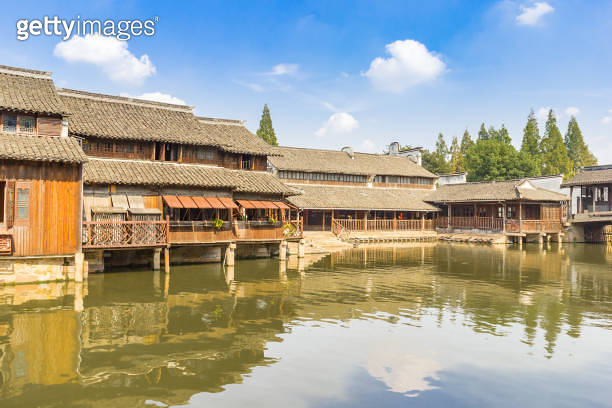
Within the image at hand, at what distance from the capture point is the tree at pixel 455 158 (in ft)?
277

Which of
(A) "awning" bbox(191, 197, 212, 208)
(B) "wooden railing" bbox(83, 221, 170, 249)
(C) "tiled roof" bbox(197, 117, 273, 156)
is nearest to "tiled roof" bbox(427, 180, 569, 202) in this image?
(C) "tiled roof" bbox(197, 117, 273, 156)

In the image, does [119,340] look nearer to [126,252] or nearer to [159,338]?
[159,338]

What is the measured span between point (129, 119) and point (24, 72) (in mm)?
5591

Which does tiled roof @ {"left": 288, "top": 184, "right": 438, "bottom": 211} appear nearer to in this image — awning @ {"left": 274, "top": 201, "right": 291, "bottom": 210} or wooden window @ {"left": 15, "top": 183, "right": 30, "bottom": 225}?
awning @ {"left": 274, "top": 201, "right": 291, "bottom": 210}

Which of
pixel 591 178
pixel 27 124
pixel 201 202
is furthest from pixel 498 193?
pixel 27 124

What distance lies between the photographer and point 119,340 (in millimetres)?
11305

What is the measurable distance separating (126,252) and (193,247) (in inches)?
141

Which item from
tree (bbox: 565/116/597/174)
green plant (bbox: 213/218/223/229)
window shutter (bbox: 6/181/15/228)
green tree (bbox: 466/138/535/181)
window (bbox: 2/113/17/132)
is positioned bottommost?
green plant (bbox: 213/218/223/229)

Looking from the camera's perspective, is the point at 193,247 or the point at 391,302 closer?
the point at 391,302

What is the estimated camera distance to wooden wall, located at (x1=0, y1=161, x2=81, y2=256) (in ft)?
55.5

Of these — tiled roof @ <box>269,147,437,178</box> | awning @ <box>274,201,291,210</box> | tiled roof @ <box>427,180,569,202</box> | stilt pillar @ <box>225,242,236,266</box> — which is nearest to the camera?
stilt pillar @ <box>225,242,236,266</box>

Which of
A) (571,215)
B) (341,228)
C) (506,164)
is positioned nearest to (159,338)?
(341,228)

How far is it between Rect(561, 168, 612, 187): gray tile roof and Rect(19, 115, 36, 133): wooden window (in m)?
47.9

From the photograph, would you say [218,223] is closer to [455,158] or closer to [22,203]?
[22,203]
